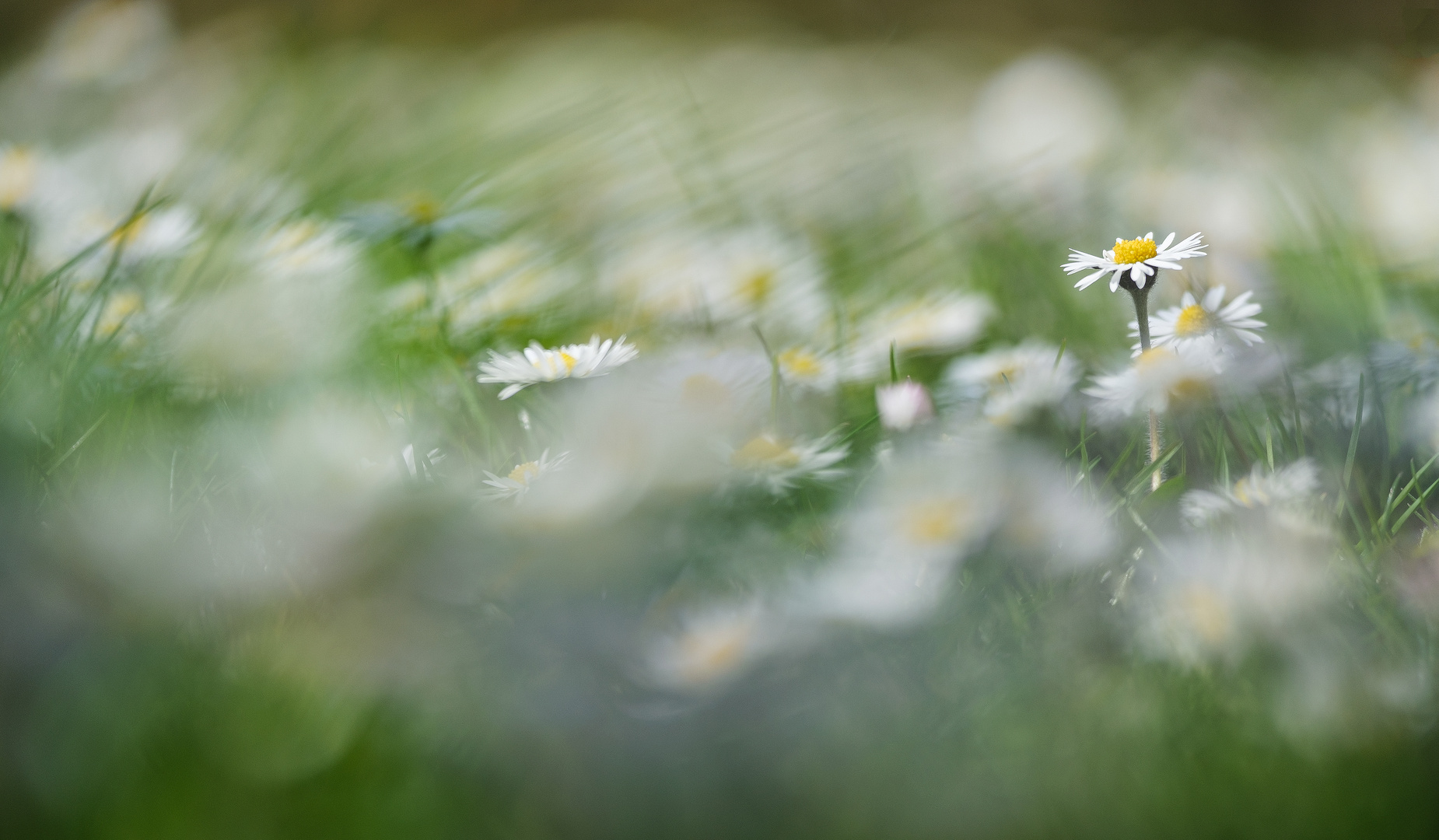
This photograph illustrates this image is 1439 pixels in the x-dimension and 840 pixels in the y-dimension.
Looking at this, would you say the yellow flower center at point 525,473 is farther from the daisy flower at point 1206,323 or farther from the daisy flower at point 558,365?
the daisy flower at point 1206,323

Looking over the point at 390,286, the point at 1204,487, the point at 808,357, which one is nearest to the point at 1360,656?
the point at 1204,487

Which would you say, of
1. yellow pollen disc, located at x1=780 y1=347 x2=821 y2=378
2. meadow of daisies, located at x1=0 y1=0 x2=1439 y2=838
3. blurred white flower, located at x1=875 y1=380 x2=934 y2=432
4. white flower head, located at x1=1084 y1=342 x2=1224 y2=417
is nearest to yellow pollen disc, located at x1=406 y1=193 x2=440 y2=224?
meadow of daisies, located at x1=0 y1=0 x2=1439 y2=838

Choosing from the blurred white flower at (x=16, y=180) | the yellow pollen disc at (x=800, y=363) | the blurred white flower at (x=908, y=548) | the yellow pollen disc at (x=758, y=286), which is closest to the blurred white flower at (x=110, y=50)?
the blurred white flower at (x=16, y=180)

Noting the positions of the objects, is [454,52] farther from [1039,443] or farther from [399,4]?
[1039,443]

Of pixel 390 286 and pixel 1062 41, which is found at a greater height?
pixel 390 286

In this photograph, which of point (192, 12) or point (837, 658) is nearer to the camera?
point (837, 658)

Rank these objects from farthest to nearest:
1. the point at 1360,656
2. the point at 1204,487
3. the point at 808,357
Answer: the point at 808,357, the point at 1204,487, the point at 1360,656

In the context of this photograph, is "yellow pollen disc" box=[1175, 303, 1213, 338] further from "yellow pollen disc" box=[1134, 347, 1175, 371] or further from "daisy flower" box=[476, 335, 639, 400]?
"daisy flower" box=[476, 335, 639, 400]
